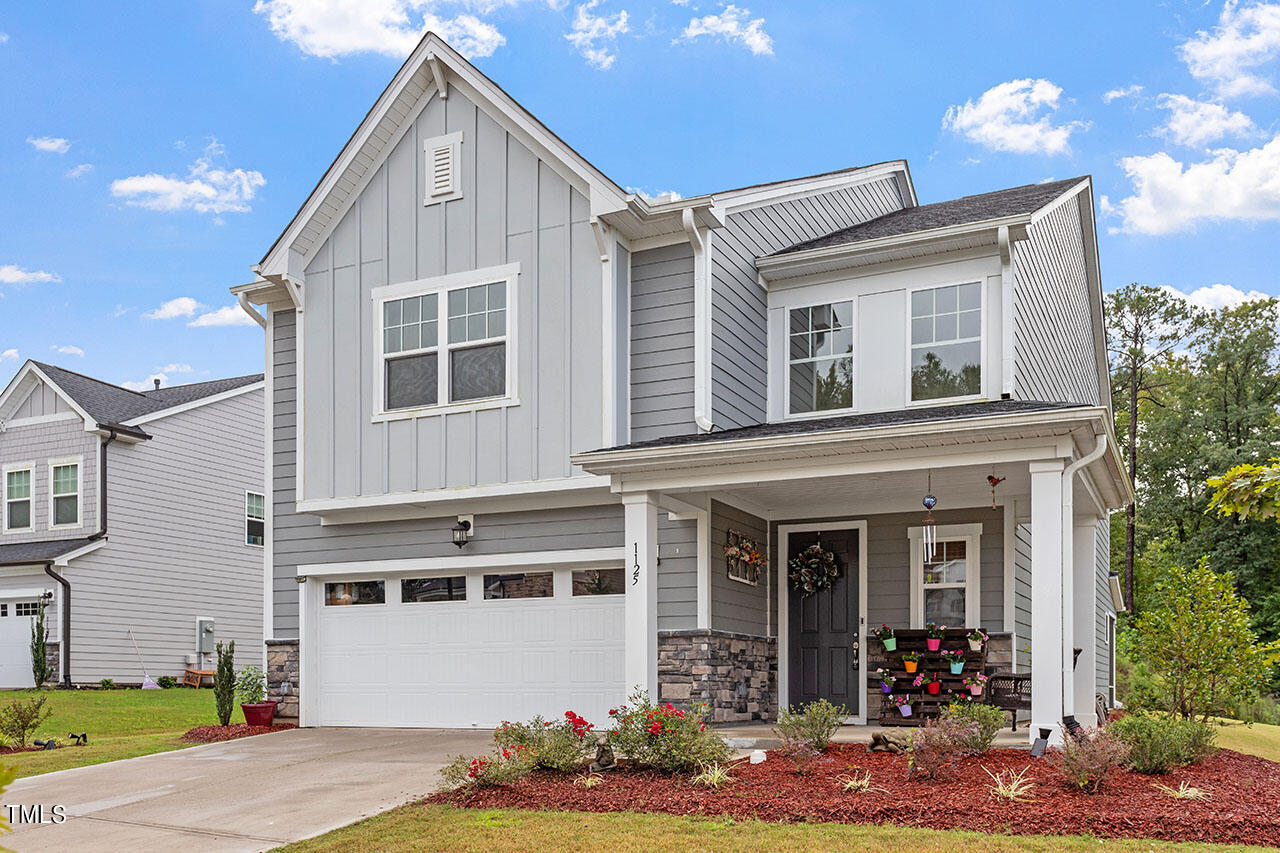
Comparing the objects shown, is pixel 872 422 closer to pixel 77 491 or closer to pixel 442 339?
pixel 442 339

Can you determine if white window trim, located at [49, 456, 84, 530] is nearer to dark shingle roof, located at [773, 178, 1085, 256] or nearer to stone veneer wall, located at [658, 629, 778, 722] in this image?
stone veneer wall, located at [658, 629, 778, 722]

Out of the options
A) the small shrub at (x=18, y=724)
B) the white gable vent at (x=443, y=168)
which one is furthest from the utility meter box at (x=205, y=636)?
the white gable vent at (x=443, y=168)

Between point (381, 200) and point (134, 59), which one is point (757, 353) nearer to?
point (381, 200)

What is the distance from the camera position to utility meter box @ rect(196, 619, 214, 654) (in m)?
25.0

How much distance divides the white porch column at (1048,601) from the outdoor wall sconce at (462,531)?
21.7 ft

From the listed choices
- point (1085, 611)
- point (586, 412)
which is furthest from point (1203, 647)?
point (586, 412)

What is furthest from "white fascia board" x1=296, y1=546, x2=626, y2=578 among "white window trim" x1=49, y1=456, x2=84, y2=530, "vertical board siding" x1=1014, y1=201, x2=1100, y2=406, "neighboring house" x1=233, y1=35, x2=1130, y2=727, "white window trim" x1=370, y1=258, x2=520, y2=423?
"white window trim" x1=49, y1=456, x2=84, y2=530

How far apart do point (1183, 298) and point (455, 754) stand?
32492 millimetres

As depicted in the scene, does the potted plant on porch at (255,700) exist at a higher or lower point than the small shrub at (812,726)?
lower

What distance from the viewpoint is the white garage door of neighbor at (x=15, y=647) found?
2231cm

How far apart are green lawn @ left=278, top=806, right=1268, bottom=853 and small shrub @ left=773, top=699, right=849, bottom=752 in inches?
64.2

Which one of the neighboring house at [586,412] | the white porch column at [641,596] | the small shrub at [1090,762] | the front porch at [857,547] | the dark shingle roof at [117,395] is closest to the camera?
the small shrub at [1090,762]

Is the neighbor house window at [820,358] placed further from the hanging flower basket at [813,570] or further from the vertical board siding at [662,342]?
the vertical board siding at [662,342]

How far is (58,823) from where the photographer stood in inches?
345
